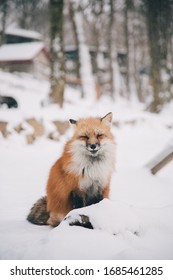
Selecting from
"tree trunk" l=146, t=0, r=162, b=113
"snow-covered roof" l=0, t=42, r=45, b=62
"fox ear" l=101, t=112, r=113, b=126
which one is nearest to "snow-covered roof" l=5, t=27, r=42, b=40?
"snow-covered roof" l=0, t=42, r=45, b=62

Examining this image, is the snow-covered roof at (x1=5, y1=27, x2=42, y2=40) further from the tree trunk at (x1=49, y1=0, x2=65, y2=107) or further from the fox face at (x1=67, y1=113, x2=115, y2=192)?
the fox face at (x1=67, y1=113, x2=115, y2=192)

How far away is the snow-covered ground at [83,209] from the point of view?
8.69 ft

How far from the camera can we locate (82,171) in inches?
146

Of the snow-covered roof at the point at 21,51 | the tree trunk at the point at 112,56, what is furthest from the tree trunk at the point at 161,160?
the snow-covered roof at the point at 21,51

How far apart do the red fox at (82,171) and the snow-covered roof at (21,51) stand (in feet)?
81.3

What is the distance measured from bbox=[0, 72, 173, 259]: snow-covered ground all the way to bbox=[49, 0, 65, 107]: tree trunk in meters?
0.54

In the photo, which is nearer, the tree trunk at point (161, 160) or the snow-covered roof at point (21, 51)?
the tree trunk at point (161, 160)

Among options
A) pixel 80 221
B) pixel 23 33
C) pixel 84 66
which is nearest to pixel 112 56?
pixel 84 66

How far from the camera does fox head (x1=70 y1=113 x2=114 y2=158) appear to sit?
145 inches

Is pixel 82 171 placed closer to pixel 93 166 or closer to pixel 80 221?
pixel 93 166

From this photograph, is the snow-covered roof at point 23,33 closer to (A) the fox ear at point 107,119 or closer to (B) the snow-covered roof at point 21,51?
(B) the snow-covered roof at point 21,51

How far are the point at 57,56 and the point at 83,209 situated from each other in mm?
9163

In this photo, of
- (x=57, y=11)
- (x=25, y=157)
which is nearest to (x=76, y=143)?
(x=25, y=157)
